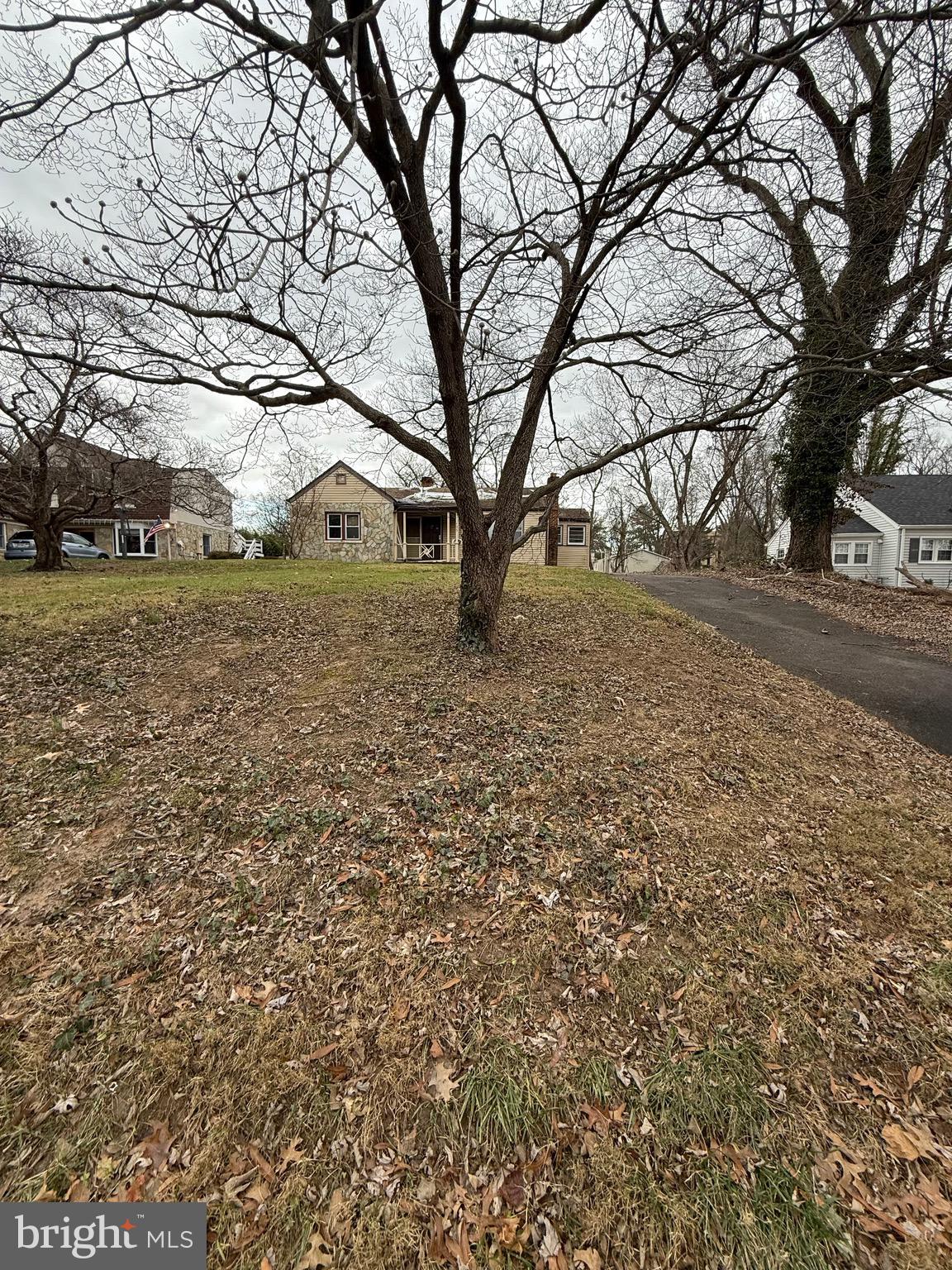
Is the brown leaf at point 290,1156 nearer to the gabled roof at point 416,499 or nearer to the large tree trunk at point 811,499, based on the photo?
the large tree trunk at point 811,499

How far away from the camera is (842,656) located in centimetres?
718

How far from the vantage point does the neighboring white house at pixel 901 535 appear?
2375 cm

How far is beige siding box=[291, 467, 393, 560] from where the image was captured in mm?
23578

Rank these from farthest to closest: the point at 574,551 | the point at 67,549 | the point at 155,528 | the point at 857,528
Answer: the point at 155,528 → the point at 574,551 → the point at 857,528 → the point at 67,549

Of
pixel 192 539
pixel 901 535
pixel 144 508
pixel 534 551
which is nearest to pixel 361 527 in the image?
pixel 534 551

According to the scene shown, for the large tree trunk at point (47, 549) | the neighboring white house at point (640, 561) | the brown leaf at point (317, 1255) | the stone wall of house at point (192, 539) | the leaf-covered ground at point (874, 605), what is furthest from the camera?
the neighboring white house at point (640, 561)

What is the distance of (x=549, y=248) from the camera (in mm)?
5305

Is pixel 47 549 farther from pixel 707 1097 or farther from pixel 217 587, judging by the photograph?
pixel 707 1097

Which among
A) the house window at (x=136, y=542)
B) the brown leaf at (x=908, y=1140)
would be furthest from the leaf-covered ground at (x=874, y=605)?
the house window at (x=136, y=542)

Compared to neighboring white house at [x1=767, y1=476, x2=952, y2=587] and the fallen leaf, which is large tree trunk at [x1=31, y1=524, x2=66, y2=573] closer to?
the fallen leaf

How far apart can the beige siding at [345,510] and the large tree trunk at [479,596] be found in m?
18.4

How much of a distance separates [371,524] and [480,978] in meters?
23.0

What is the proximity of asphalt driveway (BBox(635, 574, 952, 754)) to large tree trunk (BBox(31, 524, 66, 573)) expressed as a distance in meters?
17.3

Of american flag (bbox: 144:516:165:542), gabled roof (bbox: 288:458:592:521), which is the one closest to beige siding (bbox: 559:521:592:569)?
gabled roof (bbox: 288:458:592:521)
